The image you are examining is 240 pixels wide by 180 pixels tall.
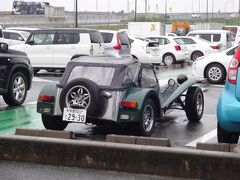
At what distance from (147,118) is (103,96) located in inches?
35.6

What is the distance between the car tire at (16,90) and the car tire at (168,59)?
14.1 metres

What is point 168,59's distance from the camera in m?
24.8

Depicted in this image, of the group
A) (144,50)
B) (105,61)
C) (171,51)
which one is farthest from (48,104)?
(171,51)

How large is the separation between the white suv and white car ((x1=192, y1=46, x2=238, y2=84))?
394cm

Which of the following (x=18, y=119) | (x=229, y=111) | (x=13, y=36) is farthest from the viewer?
(x=13, y=36)

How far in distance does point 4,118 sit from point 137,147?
172 inches

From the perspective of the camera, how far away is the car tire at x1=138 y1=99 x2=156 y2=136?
7.54 meters

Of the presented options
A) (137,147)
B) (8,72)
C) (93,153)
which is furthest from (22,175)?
(8,72)

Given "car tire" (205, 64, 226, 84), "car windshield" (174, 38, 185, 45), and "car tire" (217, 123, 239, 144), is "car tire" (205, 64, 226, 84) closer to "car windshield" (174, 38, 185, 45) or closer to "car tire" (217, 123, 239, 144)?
"car windshield" (174, 38, 185, 45)

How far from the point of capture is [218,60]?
1669 centimetres

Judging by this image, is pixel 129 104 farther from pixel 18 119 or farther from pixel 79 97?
pixel 18 119

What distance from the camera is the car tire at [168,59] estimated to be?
2461cm

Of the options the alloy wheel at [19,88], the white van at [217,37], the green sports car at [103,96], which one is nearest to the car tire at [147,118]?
the green sports car at [103,96]

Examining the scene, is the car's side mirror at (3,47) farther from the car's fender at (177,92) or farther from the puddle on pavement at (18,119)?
the car's fender at (177,92)
